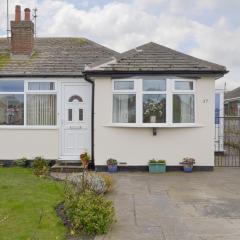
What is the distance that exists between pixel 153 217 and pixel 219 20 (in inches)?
389

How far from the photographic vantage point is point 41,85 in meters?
14.4

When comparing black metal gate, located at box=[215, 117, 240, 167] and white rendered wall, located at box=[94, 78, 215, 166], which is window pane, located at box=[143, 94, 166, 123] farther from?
black metal gate, located at box=[215, 117, 240, 167]

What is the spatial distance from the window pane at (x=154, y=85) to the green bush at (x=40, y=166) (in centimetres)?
395

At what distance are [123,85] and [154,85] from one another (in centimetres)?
97

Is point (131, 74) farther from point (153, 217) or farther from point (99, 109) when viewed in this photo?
point (153, 217)

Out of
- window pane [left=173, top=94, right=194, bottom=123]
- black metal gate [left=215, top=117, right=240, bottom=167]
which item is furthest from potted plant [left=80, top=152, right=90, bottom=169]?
black metal gate [left=215, top=117, right=240, bottom=167]

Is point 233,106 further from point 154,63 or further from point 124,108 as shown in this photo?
point 124,108

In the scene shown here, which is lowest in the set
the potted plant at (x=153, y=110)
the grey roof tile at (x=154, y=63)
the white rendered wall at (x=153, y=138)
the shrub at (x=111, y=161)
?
the shrub at (x=111, y=161)

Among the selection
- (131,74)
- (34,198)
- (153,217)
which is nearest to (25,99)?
(131,74)

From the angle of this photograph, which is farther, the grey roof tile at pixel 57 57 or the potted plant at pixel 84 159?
the grey roof tile at pixel 57 57

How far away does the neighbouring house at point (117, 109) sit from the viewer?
13047mm

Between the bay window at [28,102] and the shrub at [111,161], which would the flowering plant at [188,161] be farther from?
the bay window at [28,102]

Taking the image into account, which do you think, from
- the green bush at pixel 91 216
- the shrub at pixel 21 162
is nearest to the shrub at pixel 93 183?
the green bush at pixel 91 216

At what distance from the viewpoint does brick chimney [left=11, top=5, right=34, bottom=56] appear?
15234mm
